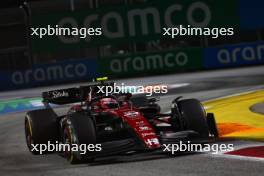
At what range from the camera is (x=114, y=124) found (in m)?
9.71

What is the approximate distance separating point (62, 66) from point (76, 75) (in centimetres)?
77

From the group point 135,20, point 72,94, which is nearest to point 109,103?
point 72,94

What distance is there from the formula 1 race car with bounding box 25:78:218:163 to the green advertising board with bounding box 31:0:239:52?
17.1 metres

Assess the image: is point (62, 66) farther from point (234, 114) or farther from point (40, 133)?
point (40, 133)

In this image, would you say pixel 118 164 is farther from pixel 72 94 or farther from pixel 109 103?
pixel 72 94

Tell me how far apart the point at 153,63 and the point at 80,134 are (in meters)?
18.9

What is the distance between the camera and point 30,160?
10.1 metres

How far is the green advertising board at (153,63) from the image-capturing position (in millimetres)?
27516

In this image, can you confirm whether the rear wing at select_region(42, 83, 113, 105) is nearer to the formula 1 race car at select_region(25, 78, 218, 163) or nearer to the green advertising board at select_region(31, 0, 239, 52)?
the formula 1 race car at select_region(25, 78, 218, 163)

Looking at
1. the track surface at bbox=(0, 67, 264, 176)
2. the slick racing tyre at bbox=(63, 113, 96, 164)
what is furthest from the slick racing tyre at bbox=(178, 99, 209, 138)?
the slick racing tyre at bbox=(63, 113, 96, 164)

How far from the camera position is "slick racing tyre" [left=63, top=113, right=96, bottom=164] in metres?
8.95

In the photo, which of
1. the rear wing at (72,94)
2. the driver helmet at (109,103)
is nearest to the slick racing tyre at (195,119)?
the driver helmet at (109,103)

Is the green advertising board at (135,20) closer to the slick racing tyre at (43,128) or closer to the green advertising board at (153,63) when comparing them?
the green advertising board at (153,63)

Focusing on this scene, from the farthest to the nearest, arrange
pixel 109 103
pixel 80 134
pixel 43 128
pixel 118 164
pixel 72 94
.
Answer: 1. pixel 72 94
2. pixel 43 128
3. pixel 109 103
4. pixel 80 134
5. pixel 118 164
